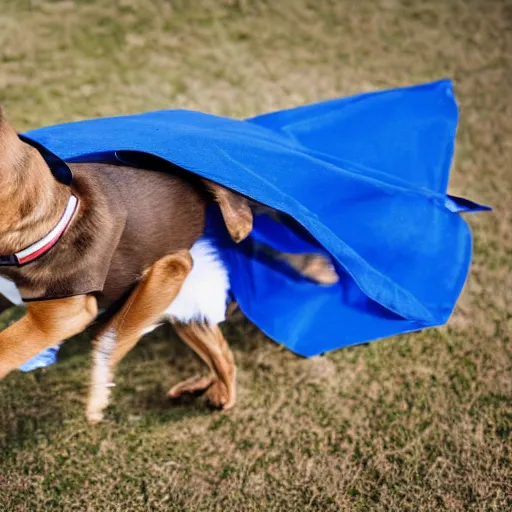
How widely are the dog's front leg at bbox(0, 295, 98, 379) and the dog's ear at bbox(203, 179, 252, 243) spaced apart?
22.8 inches

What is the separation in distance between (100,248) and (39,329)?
0.39 meters

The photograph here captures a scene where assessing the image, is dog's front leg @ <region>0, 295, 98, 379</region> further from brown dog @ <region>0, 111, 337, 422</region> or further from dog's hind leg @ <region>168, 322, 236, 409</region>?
dog's hind leg @ <region>168, 322, 236, 409</region>

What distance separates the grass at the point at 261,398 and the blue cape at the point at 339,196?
398mm

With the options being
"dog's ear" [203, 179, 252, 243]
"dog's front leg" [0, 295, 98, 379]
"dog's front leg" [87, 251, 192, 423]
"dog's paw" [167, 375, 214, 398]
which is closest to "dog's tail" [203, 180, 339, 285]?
"dog's ear" [203, 179, 252, 243]

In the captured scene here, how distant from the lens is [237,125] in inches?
120

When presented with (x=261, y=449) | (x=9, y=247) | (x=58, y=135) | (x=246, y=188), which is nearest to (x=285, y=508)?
(x=261, y=449)

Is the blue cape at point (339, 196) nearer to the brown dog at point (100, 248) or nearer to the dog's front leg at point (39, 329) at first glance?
the brown dog at point (100, 248)

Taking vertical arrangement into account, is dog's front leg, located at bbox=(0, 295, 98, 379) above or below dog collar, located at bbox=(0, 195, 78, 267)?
below

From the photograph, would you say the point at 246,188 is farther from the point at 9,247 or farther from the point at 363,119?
the point at 363,119

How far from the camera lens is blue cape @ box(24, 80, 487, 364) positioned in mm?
2520

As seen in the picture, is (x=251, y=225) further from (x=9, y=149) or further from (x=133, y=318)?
(x=9, y=149)

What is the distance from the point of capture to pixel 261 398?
126 inches

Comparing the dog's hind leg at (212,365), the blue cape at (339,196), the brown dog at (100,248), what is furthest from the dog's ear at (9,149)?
the dog's hind leg at (212,365)

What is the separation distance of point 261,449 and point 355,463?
0.43 m
